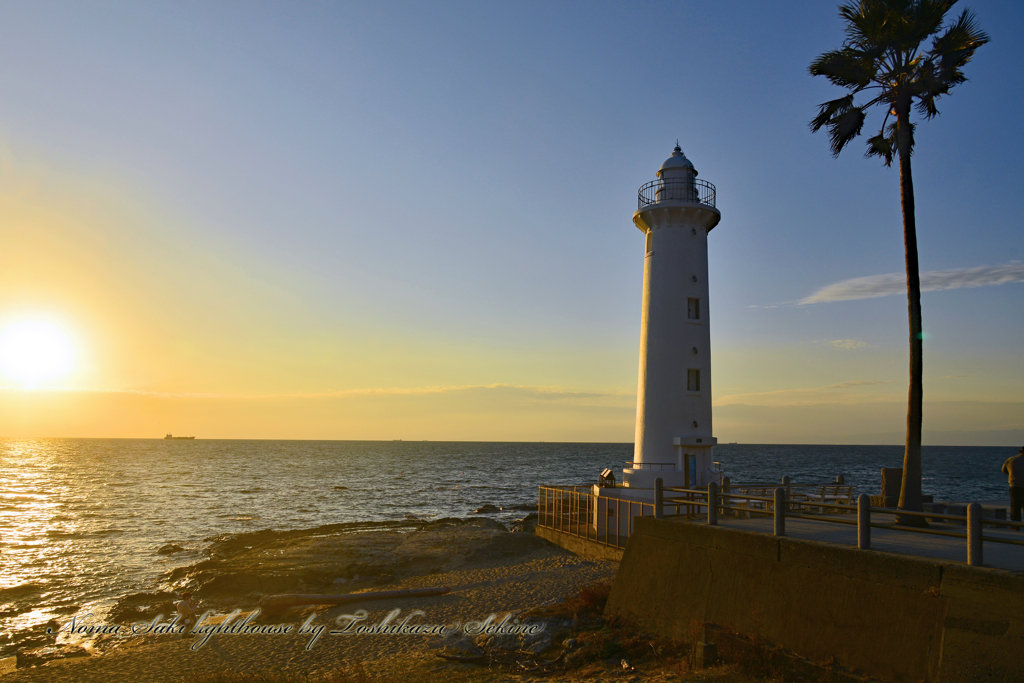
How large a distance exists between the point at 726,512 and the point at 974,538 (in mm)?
8412

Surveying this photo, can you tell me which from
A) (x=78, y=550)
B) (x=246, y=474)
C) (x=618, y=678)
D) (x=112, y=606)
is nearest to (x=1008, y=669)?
(x=618, y=678)

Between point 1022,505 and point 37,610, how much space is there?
1202 inches

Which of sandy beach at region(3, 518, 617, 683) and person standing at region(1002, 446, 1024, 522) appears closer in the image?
sandy beach at region(3, 518, 617, 683)

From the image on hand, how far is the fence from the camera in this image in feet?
27.2

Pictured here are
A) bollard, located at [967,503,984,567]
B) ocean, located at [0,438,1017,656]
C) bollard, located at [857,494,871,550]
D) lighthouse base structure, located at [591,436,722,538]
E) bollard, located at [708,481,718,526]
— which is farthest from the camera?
ocean, located at [0,438,1017,656]

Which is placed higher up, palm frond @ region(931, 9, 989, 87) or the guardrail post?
palm frond @ region(931, 9, 989, 87)

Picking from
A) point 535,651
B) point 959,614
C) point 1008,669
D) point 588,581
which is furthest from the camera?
point 588,581

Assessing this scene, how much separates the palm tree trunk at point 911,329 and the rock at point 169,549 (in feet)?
104

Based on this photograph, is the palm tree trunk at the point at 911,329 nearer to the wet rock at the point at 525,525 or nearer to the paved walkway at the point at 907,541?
the paved walkway at the point at 907,541

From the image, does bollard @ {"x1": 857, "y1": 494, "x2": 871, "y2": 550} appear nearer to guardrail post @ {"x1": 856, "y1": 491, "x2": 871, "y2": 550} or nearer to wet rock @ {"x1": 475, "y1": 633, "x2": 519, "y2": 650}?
guardrail post @ {"x1": 856, "y1": 491, "x2": 871, "y2": 550}

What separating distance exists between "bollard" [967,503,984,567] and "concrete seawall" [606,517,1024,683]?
0.21 metres

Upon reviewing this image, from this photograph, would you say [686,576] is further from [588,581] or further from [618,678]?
[588,581]

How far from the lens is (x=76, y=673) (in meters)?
14.1

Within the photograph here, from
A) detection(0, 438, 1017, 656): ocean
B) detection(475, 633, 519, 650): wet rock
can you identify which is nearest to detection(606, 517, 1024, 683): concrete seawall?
detection(475, 633, 519, 650): wet rock
